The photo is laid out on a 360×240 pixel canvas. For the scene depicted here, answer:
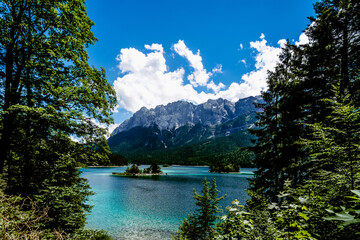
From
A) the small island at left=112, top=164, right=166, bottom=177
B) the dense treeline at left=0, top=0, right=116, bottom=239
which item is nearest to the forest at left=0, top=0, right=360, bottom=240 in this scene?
the dense treeline at left=0, top=0, right=116, bottom=239

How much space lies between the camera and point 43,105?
278 inches

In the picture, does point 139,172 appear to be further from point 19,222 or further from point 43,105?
point 19,222

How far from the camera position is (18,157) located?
725 cm

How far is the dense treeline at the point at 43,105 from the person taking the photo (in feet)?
20.7

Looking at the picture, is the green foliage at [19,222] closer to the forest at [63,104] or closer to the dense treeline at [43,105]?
the forest at [63,104]

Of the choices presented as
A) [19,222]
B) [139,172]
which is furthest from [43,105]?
[139,172]

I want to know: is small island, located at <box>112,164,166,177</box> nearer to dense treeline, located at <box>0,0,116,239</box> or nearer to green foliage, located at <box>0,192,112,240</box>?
dense treeline, located at <box>0,0,116,239</box>

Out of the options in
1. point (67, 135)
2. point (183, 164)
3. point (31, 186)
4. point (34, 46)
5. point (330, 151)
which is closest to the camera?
point (330, 151)

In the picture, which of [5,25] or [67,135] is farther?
[67,135]

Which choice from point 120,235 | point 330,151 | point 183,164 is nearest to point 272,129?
point 330,151

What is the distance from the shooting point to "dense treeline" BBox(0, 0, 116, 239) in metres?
6.30

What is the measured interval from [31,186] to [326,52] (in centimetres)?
1645

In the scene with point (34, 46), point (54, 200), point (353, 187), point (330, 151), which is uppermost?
point (34, 46)

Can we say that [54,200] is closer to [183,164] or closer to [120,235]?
[120,235]
